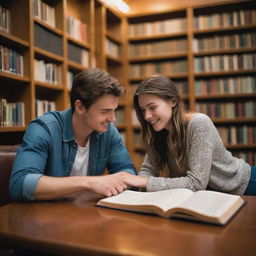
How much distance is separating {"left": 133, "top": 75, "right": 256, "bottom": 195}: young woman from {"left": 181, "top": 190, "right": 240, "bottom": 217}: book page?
30 cm


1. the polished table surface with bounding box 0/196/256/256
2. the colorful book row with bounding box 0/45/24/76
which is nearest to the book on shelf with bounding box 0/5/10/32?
the colorful book row with bounding box 0/45/24/76

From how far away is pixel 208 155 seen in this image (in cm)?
134

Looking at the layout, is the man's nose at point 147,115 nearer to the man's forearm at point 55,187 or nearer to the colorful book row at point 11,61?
the man's forearm at point 55,187

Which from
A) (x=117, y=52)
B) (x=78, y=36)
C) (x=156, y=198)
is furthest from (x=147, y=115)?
(x=117, y=52)

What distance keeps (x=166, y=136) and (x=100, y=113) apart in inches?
16.4

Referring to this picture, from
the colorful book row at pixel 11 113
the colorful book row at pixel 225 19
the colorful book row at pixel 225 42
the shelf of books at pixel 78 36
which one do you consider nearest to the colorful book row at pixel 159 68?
the colorful book row at pixel 225 42

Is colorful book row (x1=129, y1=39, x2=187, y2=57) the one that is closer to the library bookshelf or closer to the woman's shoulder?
the library bookshelf

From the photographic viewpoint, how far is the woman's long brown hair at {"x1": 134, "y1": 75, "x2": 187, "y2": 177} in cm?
147

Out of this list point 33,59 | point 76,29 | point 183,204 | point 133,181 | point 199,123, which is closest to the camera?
point 183,204

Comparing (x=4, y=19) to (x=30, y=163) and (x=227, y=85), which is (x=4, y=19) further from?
(x=227, y=85)

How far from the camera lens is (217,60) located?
3.94 meters

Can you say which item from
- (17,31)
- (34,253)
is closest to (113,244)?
(34,253)

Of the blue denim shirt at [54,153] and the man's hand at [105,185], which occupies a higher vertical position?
the blue denim shirt at [54,153]

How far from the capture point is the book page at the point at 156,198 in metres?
0.93
